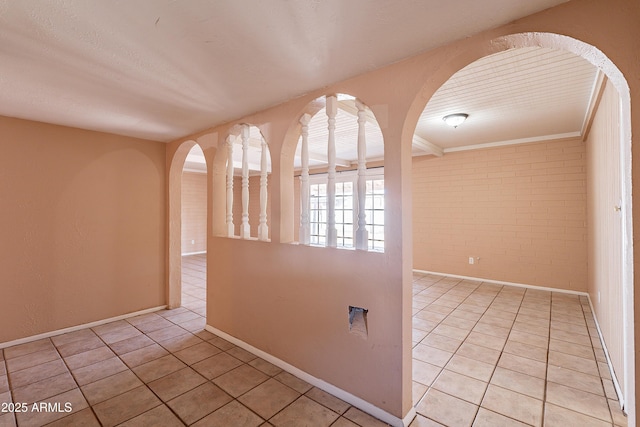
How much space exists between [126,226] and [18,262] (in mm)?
938

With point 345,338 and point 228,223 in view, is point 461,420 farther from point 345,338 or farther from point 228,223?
point 228,223

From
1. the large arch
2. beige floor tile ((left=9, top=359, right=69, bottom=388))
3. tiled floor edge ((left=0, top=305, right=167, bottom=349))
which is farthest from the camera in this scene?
the large arch

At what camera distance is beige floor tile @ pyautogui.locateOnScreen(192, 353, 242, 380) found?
218 centimetres

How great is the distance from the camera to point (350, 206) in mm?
6340

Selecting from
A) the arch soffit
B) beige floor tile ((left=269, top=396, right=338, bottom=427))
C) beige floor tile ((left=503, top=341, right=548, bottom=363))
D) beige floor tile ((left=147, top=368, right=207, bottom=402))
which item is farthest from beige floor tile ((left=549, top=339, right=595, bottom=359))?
beige floor tile ((left=147, top=368, right=207, bottom=402))

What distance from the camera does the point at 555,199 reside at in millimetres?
4152

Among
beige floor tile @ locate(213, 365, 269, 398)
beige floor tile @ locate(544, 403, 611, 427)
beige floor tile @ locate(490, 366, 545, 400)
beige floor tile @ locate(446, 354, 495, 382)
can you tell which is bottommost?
beige floor tile @ locate(544, 403, 611, 427)

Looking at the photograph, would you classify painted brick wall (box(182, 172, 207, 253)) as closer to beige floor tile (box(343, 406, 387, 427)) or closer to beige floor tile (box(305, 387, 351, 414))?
beige floor tile (box(305, 387, 351, 414))

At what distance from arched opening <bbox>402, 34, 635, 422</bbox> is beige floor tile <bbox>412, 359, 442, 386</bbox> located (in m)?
0.01

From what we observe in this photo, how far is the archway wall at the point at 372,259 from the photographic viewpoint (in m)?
1.17

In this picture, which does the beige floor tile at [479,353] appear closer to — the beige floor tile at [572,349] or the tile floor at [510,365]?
the tile floor at [510,365]

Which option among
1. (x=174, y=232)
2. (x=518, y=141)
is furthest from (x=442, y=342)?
(x=518, y=141)

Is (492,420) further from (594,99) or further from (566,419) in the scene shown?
(594,99)

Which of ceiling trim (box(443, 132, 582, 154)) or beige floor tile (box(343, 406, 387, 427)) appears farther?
ceiling trim (box(443, 132, 582, 154))
